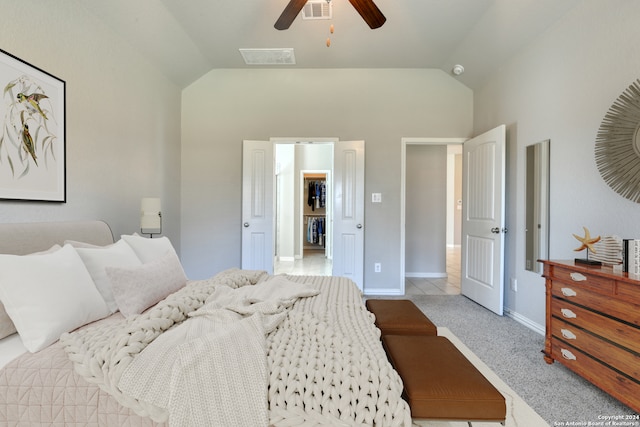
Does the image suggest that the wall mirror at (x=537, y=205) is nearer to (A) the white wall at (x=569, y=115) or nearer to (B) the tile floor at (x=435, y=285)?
(A) the white wall at (x=569, y=115)

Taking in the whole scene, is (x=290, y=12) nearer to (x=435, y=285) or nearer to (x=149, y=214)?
(x=149, y=214)

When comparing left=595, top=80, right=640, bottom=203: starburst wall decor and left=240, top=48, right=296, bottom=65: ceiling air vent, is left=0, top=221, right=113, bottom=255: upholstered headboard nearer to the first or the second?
left=240, top=48, right=296, bottom=65: ceiling air vent

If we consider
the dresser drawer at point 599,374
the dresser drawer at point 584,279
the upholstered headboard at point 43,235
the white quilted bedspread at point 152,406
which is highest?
the upholstered headboard at point 43,235

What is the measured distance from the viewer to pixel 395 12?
2.73m

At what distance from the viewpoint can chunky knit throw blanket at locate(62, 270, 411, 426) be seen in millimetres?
827

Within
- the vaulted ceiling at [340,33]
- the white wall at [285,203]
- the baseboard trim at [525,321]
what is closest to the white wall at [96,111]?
the vaulted ceiling at [340,33]

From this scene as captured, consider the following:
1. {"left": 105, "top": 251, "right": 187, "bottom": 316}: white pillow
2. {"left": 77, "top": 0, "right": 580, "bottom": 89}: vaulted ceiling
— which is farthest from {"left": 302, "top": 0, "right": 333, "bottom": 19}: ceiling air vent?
{"left": 105, "top": 251, "right": 187, "bottom": 316}: white pillow

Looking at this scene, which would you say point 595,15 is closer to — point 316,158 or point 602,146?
point 602,146

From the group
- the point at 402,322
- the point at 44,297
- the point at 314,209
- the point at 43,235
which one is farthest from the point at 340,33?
the point at 314,209

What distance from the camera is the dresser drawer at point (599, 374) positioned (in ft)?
4.83

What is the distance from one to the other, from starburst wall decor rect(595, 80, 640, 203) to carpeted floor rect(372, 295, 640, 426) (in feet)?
4.10

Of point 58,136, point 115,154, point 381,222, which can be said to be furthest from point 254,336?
point 381,222

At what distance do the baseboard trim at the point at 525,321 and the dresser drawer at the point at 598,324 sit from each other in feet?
2.59

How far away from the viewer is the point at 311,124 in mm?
3875
